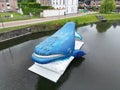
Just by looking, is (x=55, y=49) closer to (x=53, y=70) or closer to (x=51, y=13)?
(x=53, y=70)

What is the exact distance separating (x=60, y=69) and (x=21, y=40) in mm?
14444

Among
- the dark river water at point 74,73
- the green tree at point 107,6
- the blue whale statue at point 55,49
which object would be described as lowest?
the dark river water at point 74,73

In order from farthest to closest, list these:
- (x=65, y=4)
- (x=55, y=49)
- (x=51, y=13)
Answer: (x=65, y=4) < (x=51, y=13) < (x=55, y=49)

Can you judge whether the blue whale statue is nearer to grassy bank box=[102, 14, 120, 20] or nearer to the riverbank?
the riverbank

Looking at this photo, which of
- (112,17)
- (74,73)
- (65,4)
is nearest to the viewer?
(74,73)

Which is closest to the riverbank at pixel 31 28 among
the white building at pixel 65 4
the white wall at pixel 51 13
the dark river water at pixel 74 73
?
the dark river water at pixel 74 73

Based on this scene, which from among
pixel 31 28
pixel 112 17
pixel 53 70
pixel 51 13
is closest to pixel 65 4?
pixel 51 13

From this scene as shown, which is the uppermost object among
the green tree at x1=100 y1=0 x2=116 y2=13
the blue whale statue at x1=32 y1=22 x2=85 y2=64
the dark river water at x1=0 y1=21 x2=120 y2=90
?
the green tree at x1=100 y1=0 x2=116 y2=13

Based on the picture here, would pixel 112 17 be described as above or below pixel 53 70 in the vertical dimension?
above

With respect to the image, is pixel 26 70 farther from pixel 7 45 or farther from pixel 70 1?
pixel 70 1

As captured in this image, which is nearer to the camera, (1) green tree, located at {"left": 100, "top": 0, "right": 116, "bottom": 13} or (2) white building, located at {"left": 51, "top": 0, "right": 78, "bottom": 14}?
(2) white building, located at {"left": 51, "top": 0, "right": 78, "bottom": 14}

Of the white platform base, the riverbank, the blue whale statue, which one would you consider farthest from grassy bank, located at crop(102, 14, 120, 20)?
the white platform base

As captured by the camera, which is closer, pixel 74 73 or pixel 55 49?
pixel 55 49

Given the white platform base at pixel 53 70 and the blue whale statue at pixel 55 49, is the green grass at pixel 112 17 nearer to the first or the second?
the blue whale statue at pixel 55 49
